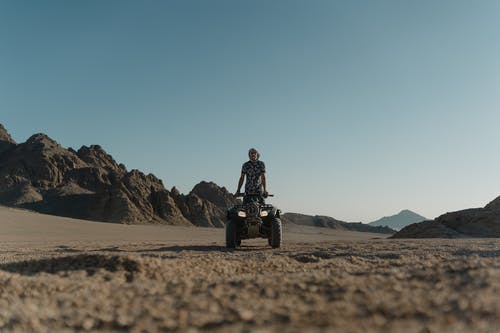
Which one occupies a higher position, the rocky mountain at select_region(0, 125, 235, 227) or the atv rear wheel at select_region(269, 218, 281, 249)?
the rocky mountain at select_region(0, 125, 235, 227)

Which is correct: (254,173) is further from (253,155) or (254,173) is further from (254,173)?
(253,155)

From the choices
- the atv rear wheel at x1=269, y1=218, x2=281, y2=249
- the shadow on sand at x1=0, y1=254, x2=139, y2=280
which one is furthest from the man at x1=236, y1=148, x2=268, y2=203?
the shadow on sand at x1=0, y1=254, x2=139, y2=280

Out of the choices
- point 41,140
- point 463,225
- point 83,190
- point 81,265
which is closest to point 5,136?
point 41,140

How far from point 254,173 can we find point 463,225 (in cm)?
1425

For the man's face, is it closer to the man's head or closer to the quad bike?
the man's head

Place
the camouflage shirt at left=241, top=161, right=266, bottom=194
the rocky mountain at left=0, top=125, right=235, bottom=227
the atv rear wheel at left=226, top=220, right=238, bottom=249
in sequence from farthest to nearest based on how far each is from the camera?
the rocky mountain at left=0, top=125, right=235, bottom=227, the camouflage shirt at left=241, top=161, right=266, bottom=194, the atv rear wheel at left=226, top=220, right=238, bottom=249

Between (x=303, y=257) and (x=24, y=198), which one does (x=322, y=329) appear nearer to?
(x=303, y=257)

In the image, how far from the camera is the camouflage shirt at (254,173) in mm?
10156

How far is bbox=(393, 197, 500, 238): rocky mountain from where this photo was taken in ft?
59.2

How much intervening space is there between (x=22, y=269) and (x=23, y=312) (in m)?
3.21

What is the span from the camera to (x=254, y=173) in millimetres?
10148

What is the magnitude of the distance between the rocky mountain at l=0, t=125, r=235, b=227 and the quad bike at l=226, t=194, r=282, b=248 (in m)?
46.1

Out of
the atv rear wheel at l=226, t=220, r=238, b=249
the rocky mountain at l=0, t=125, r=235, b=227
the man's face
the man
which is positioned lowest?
the atv rear wheel at l=226, t=220, r=238, b=249

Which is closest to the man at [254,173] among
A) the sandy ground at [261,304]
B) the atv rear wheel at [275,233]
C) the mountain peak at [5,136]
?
the atv rear wheel at [275,233]
